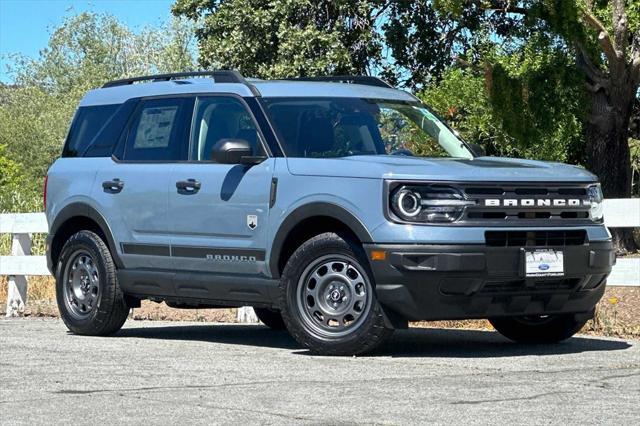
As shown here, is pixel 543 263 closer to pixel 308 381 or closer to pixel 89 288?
pixel 308 381

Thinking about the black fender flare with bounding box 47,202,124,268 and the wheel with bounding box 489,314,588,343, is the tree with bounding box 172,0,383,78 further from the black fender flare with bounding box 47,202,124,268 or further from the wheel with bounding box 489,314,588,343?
the wheel with bounding box 489,314,588,343

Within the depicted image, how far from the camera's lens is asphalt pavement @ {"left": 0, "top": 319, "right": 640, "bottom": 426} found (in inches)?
267

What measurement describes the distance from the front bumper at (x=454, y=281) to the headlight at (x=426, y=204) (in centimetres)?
20

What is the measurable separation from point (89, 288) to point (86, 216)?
0.58 metres

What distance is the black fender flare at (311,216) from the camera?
937cm

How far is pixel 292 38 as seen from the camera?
34.0 m

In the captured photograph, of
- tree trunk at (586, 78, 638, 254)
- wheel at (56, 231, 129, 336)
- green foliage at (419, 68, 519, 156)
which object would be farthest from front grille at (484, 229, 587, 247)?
green foliage at (419, 68, 519, 156)

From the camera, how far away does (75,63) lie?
9462 centimetres

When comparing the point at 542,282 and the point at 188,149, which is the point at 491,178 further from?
the point at 188,149

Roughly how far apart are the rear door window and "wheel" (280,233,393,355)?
5.44 feet

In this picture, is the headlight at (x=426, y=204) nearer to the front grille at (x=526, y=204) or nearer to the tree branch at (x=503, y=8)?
the front grille at (x=526, y=204)

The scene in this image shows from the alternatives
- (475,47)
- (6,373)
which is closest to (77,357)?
(6,373)

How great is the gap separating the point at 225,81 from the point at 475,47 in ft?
80.8

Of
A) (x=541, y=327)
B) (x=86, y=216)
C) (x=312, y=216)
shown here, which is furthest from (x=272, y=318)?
(x=312, y=216)
